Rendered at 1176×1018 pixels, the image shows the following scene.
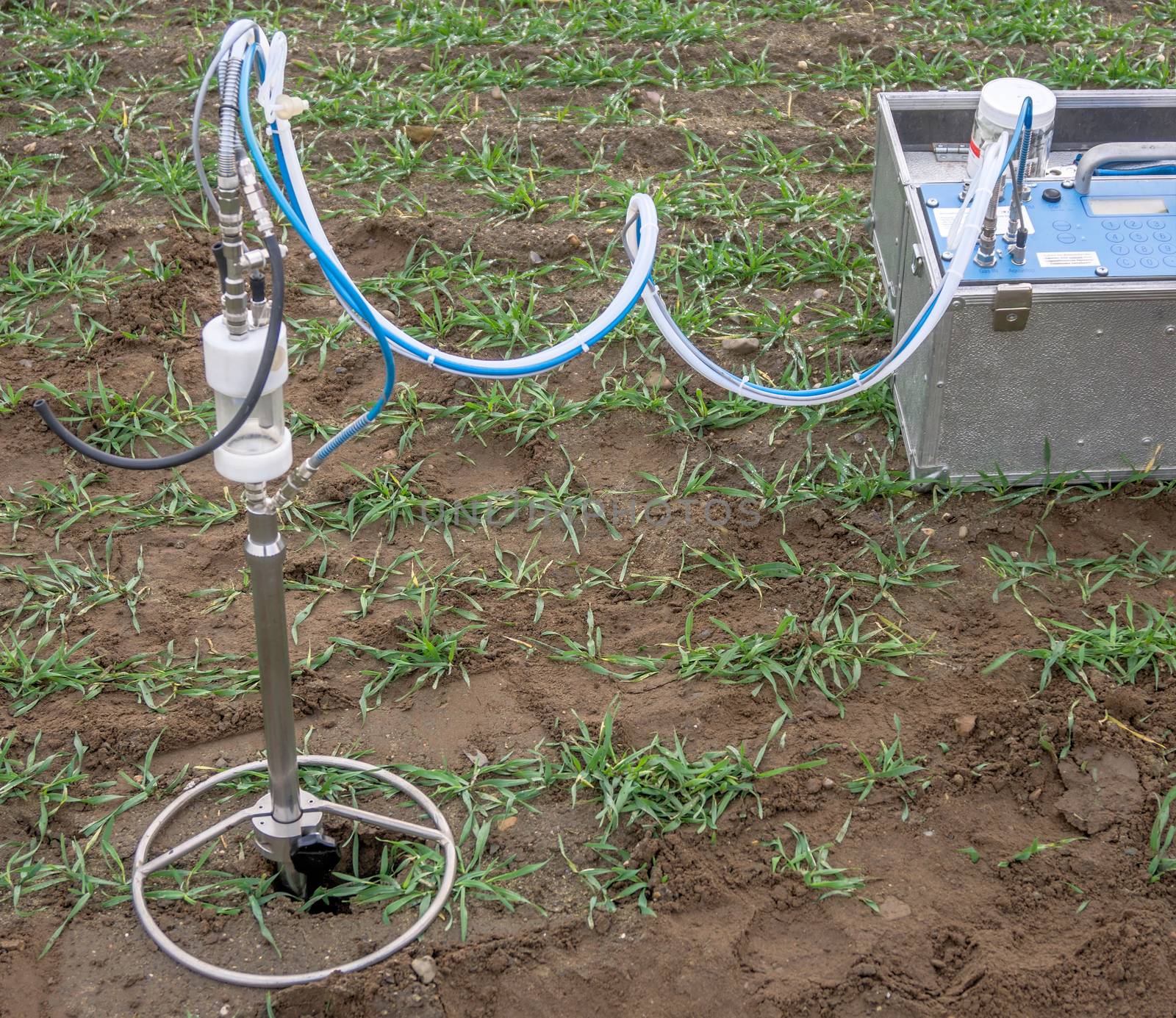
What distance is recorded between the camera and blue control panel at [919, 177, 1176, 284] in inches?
115

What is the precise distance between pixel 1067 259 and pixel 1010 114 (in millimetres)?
356

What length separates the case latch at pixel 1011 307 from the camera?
113 inches

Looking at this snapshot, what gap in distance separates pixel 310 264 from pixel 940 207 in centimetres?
185

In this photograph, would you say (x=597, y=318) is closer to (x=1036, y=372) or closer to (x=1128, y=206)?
(x=1036, y=372)

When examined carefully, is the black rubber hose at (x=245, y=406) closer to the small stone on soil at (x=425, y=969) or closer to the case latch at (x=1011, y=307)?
the small stone on soil at (x=425, y=969)

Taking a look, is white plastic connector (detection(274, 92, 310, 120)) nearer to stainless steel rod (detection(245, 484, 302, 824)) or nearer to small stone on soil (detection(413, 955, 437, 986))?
stainless steel rod (detection(245, 484, 302, 824))

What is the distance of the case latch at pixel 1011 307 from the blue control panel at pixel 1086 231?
0.05 meters

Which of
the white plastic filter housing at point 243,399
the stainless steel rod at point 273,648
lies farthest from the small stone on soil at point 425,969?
the white plastic filter housing at point 243,399

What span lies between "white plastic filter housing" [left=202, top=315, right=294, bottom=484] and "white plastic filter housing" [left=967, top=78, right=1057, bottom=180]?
1.81 metres

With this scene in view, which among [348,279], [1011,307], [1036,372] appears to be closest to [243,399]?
[348,279]

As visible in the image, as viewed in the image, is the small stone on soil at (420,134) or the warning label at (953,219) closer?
the warning label at (953,219)

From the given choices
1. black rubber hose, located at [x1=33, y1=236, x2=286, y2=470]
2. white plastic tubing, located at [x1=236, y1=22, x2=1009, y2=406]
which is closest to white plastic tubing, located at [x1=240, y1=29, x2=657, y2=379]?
white plastic tubing, located at [x1=236, y1=22, x2=1009, y2=406]

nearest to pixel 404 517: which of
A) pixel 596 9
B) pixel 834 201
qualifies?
pixel 834 201

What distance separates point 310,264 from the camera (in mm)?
4012
